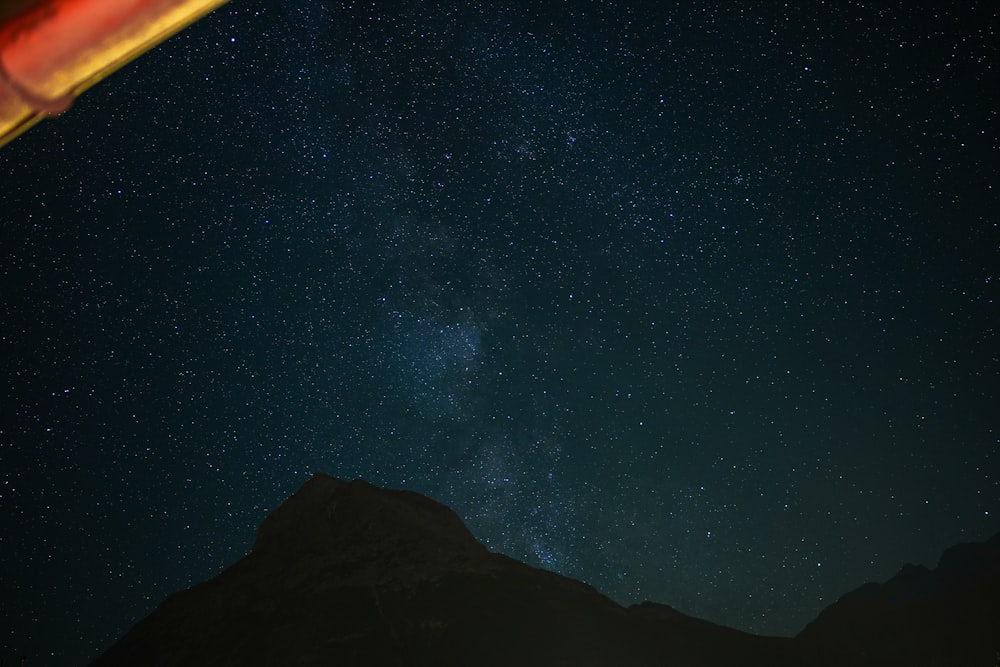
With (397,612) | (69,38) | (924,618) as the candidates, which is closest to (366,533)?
(397,612)

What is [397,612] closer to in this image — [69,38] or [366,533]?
[366,533]

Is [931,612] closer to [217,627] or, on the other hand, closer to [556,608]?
[556,608]

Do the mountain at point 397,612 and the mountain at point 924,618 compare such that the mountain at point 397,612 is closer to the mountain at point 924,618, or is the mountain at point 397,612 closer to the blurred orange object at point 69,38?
the mountain at point 924,618

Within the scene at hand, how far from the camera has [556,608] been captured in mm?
81125

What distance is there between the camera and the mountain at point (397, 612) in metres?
69.4

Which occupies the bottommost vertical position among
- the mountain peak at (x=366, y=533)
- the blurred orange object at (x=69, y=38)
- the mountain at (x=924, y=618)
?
the mountain at (x=924, y=618)

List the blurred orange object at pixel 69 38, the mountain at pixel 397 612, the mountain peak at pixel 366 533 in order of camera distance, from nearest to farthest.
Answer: the blurred orange object at pixel 69 38, the mountain at pixel 397 612, the mountain peak at pixel 366 533

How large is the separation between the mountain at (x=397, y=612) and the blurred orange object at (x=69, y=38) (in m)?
74.0

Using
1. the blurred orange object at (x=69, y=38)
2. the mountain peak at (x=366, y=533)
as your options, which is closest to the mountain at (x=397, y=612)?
the mountain peak at (x=366, y=533)

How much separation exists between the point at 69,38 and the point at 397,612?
86784mm

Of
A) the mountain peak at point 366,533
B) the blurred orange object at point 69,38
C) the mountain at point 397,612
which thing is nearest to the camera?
the blurred orange object at point 69,38

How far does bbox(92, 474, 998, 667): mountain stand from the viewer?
69438 millimetres

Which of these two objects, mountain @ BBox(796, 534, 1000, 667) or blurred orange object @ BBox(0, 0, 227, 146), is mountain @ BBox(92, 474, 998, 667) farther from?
blurred orange object @ BBox(0, 0, 227, 146)

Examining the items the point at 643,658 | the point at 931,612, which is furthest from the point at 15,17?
the point at 931,612
